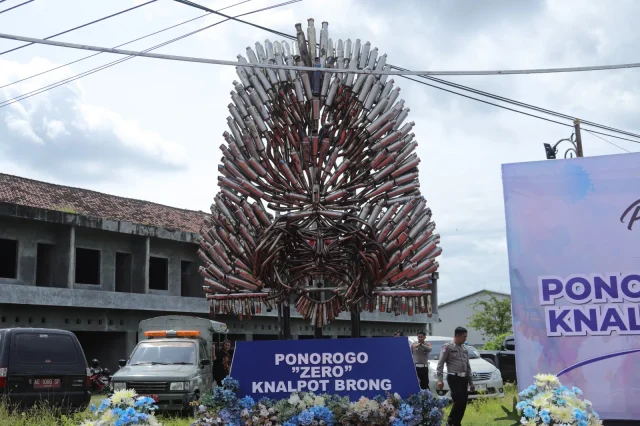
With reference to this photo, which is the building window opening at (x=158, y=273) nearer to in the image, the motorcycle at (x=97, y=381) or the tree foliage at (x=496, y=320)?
the motorcycle at (x=97, y=381)

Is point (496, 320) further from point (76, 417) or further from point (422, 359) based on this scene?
point (76, 417)

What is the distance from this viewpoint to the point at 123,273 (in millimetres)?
30219

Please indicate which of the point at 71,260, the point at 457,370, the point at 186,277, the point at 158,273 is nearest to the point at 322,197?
the point at 457,370

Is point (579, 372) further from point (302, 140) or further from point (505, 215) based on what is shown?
point (302, 140)

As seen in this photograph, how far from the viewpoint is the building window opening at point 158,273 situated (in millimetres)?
31750

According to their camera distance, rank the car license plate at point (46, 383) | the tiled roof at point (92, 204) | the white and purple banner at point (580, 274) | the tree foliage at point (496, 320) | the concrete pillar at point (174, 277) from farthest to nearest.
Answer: the tree foliage at point (496, 320) < the concrete pillar at point (174, 277) < the tiled roof at point (92, 204) < the car license plate at point (46, 383) < the white and purple banner at point (580, 274)

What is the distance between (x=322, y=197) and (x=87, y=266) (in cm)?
2385

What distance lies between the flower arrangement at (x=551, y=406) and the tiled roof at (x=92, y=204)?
22850mm

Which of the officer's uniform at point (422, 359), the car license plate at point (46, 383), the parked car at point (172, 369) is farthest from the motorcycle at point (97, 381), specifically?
the officer's uniform at point (422, 359)

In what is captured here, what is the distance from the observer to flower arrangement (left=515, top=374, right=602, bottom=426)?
659 centimetres

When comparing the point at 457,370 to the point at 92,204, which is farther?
the point at 92,204

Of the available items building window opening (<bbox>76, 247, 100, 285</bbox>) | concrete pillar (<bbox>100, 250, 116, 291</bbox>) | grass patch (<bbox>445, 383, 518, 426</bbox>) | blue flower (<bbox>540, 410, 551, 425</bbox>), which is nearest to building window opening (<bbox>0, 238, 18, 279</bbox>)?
building window opening (<bbox>76, 247, 100, 285</bbox>)

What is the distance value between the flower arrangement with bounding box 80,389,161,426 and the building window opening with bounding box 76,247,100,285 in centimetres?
2329

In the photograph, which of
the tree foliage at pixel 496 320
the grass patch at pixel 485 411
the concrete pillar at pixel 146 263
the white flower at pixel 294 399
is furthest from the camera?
the tree foliage at pixel 496 320
